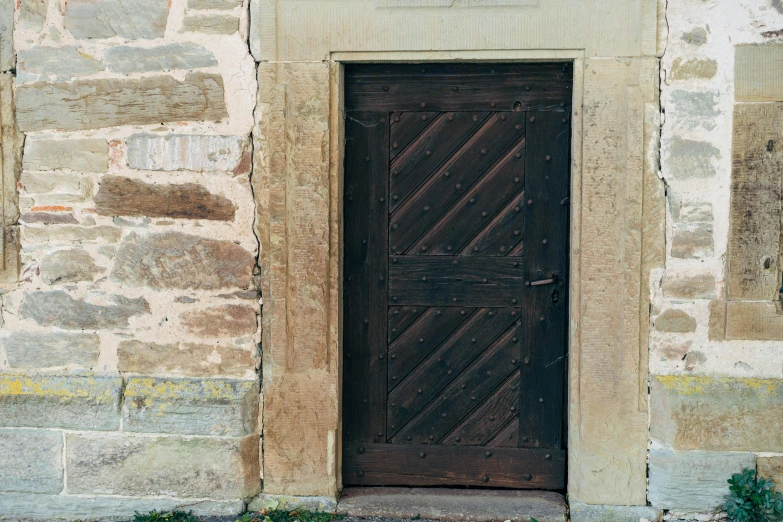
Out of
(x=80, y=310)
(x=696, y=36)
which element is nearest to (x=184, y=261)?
(x=80, y=310)

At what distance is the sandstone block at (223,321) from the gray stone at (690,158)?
2.09 meters

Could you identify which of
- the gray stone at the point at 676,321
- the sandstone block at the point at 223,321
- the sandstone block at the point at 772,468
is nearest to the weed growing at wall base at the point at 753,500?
the sandstone block at the point at 772,468

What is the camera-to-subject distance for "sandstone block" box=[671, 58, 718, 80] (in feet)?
11.3

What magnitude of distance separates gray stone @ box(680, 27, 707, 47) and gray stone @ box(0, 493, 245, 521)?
3.03 m

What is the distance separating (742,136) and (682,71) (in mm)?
399

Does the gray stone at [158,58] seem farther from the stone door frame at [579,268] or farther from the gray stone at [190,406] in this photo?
the gray stone at [190,406]

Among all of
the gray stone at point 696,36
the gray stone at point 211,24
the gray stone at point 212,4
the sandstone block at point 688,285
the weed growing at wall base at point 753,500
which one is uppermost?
the gray stone at point 212,4

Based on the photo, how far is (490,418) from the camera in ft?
12.8

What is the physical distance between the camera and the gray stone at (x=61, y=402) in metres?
3.72

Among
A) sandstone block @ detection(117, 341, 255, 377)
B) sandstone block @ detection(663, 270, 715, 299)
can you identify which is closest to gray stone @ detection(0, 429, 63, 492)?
sandstone block @ detection(117, 341, 255, 377)

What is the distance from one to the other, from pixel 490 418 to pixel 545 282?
763 mm

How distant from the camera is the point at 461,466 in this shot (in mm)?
3938

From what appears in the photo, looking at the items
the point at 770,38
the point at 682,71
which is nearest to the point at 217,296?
the point at 682,71

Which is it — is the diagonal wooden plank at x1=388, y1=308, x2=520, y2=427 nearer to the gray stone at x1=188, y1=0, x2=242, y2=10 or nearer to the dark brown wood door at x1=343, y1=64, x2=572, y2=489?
the dark brown wood door at x1=343, y1=64, x2=572, y2=489
